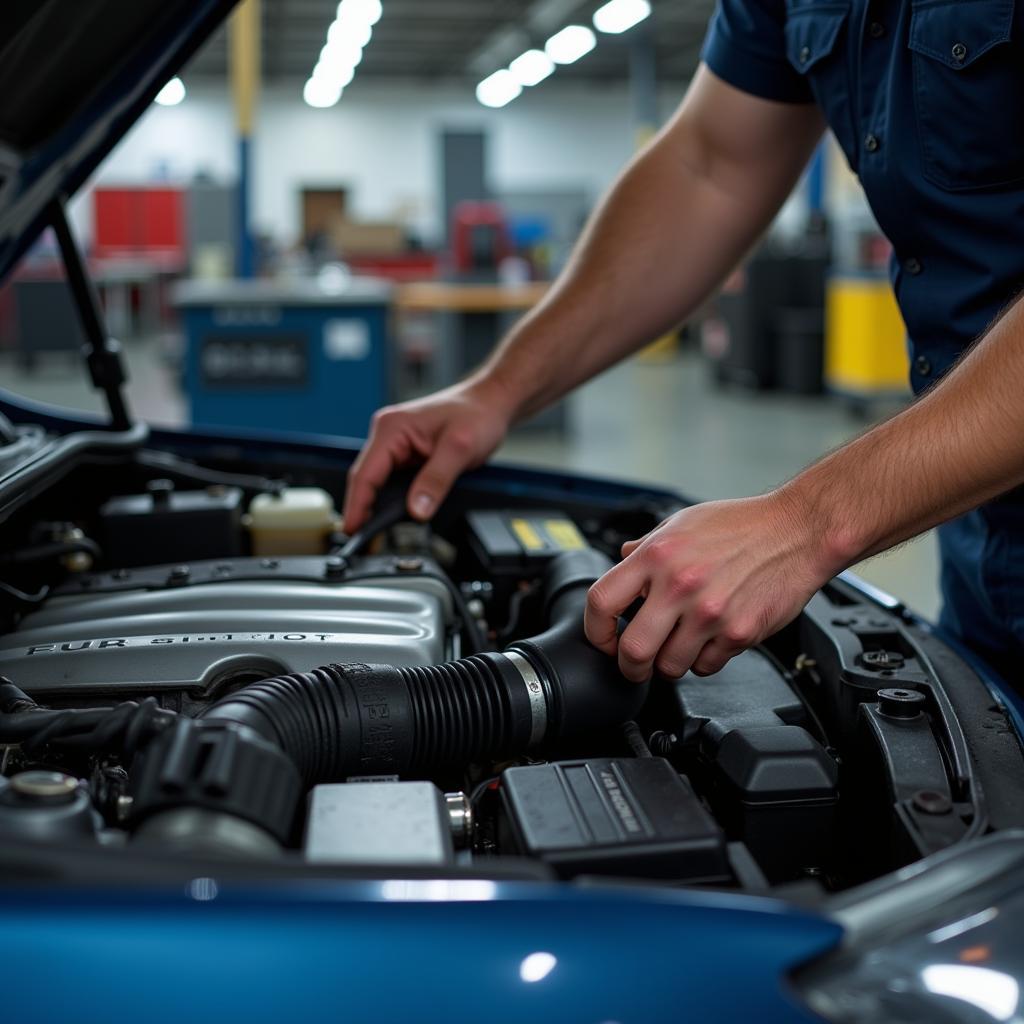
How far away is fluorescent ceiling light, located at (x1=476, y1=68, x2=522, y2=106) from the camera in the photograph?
739 inches

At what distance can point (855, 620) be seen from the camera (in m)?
1.16

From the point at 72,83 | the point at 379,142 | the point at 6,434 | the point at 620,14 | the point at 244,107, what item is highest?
the point at 620,14

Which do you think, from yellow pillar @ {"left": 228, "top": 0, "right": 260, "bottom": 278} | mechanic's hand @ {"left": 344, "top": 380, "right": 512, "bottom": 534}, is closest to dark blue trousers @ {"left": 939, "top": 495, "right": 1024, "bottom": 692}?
mechanic's hand @ {"left": 344, "top": 380, "right": 512, "bottom": 534}

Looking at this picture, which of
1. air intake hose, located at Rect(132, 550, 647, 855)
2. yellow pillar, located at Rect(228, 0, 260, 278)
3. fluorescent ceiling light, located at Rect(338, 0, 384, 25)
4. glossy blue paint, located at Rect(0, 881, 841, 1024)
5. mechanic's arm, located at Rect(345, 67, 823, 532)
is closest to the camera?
glossy blue paint, located at Rect(0, 881, 841, 1024)

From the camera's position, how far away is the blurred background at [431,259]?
5.82 meters

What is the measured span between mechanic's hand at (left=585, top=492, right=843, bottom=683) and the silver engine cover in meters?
0.21

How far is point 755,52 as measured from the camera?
148cm

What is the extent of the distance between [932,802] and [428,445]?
833mm

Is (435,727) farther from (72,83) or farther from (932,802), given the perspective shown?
(72,83)

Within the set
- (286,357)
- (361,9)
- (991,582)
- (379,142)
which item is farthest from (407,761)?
(379,142)

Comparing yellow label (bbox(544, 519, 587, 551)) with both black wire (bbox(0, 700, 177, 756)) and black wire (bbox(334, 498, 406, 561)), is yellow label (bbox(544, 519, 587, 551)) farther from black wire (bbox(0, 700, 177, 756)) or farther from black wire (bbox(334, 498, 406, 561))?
black wire (bbox(0, 700, 177, 756))

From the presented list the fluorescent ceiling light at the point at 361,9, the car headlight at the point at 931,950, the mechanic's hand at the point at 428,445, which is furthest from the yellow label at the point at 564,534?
the fluorescent ceiling light at the point at 361,9

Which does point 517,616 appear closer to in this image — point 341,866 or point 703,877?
point 703,877

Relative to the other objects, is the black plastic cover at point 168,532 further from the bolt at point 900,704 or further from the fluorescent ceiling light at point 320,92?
the fluorescent ceiling light at point 320,92
